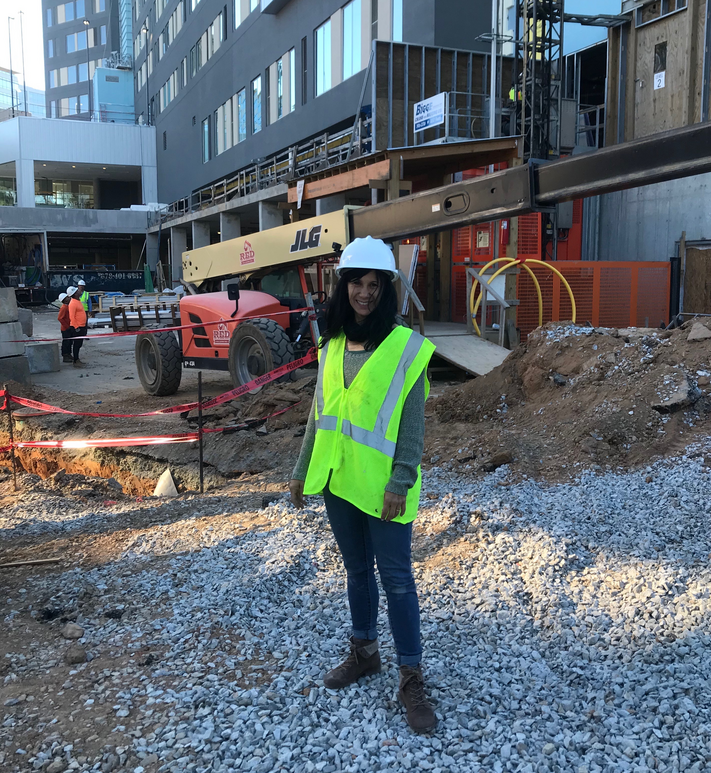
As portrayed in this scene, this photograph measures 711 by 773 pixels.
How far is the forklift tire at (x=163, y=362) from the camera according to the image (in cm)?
1214

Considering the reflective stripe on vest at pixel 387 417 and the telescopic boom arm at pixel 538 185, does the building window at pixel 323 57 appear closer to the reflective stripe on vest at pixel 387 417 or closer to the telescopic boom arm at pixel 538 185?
the telescopic boom arm at pixel 538 185

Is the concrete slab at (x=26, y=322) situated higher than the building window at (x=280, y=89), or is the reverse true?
the building window at (x=280, y=89)

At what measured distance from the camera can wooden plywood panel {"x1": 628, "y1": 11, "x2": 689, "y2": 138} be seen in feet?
60.2

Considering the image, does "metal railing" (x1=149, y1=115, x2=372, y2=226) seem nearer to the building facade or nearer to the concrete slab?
the building facade

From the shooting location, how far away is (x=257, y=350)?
1089 cm

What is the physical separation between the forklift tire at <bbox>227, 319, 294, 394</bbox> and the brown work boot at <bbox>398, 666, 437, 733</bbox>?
7.11 m

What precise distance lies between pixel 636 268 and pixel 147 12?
56.8 meters

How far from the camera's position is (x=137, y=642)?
3.87 m

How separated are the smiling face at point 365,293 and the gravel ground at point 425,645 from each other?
1.70m

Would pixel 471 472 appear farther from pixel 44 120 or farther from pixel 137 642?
pixel 44 120

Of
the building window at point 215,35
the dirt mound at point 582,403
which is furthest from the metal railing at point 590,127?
the building window at point 215,35

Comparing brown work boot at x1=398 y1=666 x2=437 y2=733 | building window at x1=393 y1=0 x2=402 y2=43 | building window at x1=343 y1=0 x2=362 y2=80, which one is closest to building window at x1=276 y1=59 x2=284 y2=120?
building window at x1=343 y1=0 x2=362 y2=80

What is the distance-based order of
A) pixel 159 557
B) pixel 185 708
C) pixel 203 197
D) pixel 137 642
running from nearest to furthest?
1. pixel 185 708
2. pixel 137 642
3. pixel 159 557
4. pixel 203 197

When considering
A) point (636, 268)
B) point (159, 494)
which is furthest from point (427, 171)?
point (159, 494)
